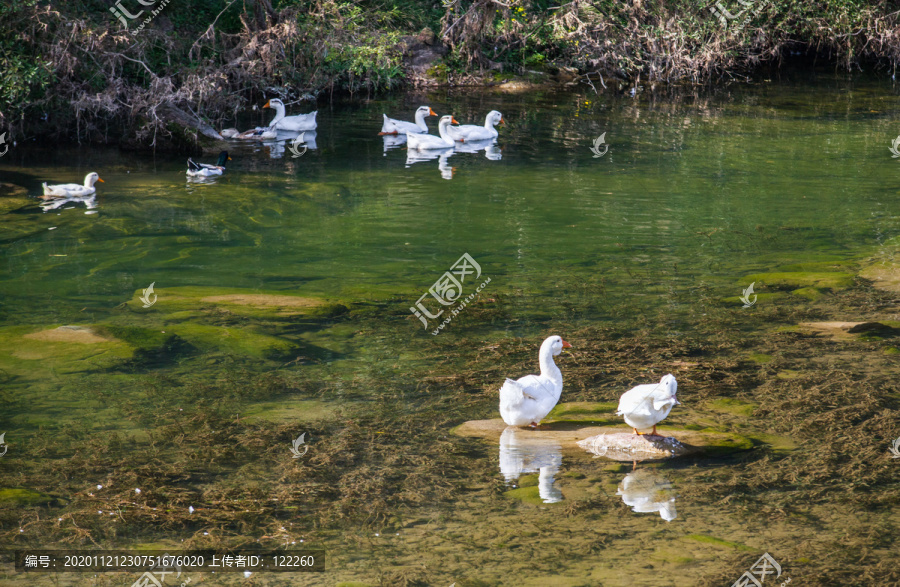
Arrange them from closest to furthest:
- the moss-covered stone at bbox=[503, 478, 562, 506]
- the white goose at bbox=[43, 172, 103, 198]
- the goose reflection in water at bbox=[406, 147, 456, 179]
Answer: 1. the moss-covered stone at bbox=[503, 478, 562, 506]
2. the white goose at bbox=[43, 172, 103, 198]
3. the goose reflection in water at bbox=[406, 147, 456, 179]

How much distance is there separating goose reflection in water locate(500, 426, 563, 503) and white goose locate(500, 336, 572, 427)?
13cm

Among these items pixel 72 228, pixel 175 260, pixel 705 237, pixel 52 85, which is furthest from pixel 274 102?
pixel 705 237

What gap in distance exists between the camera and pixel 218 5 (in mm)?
23094

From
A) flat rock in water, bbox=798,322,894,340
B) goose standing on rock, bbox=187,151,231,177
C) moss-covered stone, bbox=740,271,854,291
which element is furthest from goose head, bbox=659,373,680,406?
goose standing on rock, bbox=187,151,231,177

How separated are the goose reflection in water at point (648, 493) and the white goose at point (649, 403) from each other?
15.0 inches

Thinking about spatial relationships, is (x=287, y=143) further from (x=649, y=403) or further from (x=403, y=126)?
(x=649, y=403)

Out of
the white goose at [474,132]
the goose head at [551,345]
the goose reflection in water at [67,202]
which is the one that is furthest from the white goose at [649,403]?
the white goose at [474,132]

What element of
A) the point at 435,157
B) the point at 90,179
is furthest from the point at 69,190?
the point at 435,157

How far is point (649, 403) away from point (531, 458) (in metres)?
1.01

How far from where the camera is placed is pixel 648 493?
588 centimetres

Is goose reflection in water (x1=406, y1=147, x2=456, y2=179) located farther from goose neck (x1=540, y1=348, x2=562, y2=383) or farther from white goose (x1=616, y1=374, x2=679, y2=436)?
white goose (x1=616, y1=374, x2=679, y2=436)

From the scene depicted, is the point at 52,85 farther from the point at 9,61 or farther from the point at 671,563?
the point at 671,563

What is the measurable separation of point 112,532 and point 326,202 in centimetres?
933

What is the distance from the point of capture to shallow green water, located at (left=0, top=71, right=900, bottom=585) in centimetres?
577
